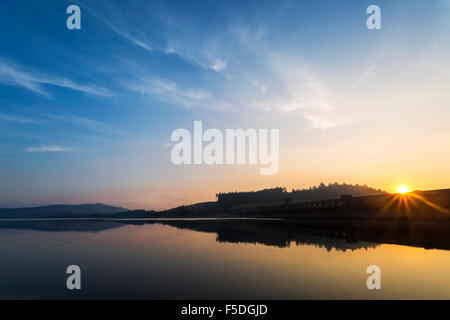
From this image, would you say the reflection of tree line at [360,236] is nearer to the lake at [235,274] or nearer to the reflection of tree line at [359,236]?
the reflection of tree line at [359,236]

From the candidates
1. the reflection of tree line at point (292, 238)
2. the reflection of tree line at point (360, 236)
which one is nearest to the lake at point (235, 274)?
the reflection of tree line at point (292, 238)

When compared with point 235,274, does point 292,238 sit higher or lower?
lower

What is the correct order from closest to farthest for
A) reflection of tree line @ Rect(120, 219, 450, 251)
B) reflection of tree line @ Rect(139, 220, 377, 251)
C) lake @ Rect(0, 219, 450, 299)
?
lake @ Rect(0, 219, 450, 299), reflection of tree line @ Rect(139, 220, 377, 251), reflection of tree line @ Rect(120, 219, 450, 251)

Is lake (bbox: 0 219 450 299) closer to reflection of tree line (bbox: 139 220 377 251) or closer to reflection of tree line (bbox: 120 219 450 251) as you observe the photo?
reflection of tree line (bbox: 139 220 377 251)

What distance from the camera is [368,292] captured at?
284 inches

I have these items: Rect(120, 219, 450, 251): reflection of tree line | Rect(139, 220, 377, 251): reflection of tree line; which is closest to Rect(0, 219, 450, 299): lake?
Rect(139, 220, 377, 251): reflection of tree line

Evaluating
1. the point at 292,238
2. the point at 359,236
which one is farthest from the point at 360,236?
the point at 292,238

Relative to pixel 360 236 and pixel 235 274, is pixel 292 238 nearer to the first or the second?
pixel 360 236

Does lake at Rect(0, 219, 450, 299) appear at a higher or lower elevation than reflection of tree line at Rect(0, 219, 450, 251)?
higher

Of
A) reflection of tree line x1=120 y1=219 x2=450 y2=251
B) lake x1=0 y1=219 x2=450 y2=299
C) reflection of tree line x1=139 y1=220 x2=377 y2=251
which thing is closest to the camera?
lake x1=0 y1=219 x2=450 y2=299

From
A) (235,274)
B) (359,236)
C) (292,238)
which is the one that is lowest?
(292,238)

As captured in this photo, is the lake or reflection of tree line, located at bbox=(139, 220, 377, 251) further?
reflection of tree line, located at bbox=(139, 220, 377, 251)

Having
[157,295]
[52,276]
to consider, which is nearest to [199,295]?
[157,295]
